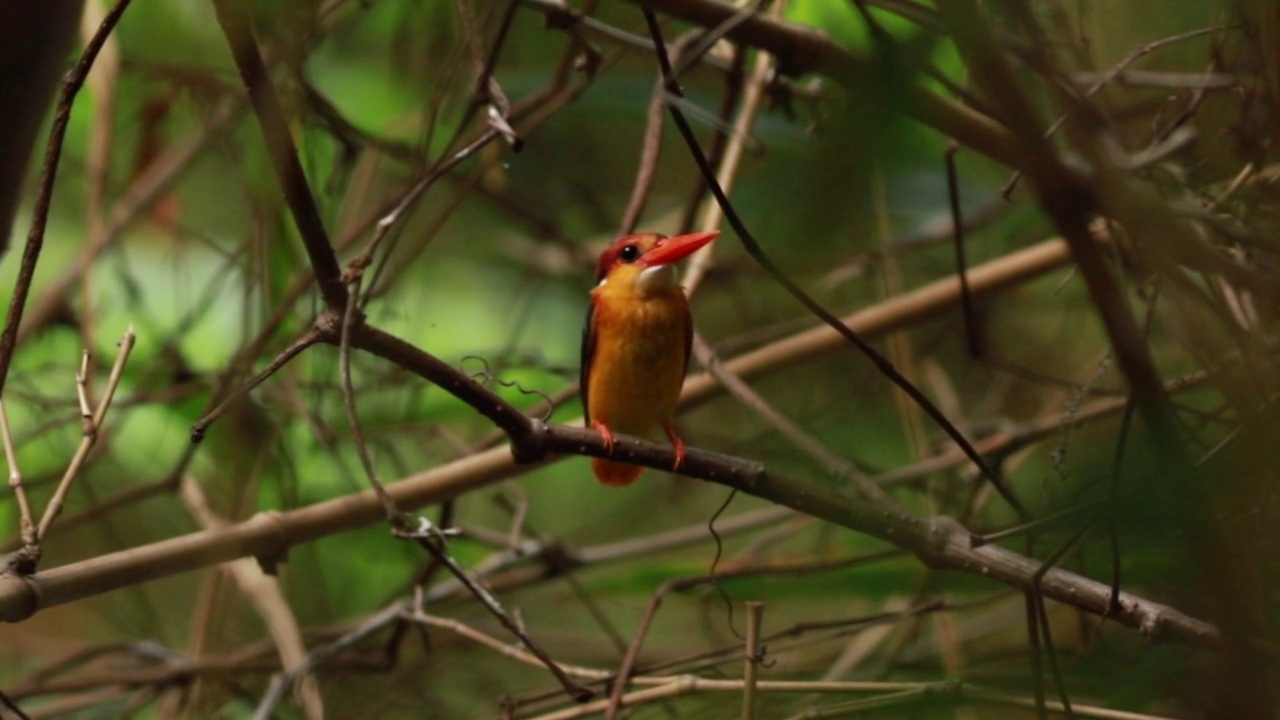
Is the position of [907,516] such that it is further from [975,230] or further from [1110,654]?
[975,230]

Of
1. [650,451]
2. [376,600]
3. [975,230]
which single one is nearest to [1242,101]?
[650,451]

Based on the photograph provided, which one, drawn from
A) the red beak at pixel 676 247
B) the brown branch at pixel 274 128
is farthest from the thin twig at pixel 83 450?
the red beak at pixel 676 247

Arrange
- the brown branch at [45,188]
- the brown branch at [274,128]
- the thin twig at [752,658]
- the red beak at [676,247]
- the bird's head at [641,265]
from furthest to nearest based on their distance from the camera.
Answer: the bird's head at [641,265], the red beak at [676,247], the thin twig at [752,658], the brown branch at [45,188], the brown branch at [274,128]

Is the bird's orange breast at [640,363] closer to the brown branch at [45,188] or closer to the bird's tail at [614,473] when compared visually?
the bird's tail at [614,473]

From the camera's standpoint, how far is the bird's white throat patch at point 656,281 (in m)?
2.33

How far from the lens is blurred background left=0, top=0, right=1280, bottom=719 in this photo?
1.25 metres

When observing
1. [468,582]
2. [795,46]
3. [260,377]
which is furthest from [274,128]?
[795,46]

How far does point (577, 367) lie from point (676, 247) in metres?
0.97

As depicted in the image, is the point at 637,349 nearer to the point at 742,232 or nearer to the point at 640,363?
the point at 640,363

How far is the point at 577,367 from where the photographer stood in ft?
9.89

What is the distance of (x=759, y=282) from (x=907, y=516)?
2.01 meters

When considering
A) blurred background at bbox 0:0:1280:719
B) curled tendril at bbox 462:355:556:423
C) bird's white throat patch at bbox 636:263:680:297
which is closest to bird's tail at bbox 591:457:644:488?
blurred background at bbox 0:0:1280:719

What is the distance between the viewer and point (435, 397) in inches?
113

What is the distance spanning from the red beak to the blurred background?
132 millimetres
